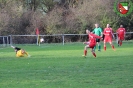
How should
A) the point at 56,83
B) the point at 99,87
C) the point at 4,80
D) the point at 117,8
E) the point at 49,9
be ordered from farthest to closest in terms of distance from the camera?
1. the point at 49,9
2. the point at 117,8
3. the point at 4,80
4. the point at 56,83
5. the point at 99,87

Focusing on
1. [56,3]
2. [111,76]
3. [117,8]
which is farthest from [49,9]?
[111,76]

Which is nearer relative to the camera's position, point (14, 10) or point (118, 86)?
point (118, 86)

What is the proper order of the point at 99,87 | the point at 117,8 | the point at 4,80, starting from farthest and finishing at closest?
the point at 117,8
the point at 4,80
the point at 99,87

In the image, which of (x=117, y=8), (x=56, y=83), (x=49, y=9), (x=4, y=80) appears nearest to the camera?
(x=56, y=83)

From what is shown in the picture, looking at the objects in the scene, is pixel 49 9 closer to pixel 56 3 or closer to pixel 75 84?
pixel 56 3

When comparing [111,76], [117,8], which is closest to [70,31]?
[117,8]

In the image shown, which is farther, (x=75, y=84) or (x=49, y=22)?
(x=49, y=22)

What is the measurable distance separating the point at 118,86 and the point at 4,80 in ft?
13.0

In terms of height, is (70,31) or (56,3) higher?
(56,3)

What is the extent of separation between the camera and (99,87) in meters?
13.0

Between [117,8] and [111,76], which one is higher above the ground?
[117,8]

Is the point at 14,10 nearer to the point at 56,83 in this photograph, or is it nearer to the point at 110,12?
the point at 110,12

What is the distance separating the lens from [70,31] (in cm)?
5941

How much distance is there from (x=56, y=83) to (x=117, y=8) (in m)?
45.1
